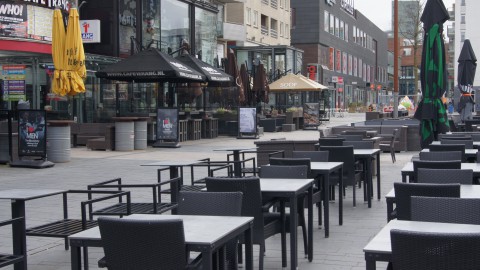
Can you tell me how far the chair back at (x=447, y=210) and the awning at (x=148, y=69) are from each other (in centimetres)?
1812

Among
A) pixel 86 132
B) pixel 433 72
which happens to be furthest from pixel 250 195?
pixel 86 132

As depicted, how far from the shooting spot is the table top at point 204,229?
15.6 ft

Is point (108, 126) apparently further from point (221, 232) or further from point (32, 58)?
point (221, 232)

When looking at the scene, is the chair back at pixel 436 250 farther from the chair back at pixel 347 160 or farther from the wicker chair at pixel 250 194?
the chair back at pixel 347 160

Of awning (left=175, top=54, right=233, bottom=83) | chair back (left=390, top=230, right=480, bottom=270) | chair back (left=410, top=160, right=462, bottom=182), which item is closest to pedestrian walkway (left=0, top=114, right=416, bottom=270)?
chair back (left=410, top=160, right=462, bottom=182)

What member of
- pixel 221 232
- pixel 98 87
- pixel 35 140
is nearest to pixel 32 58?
pixel 98 87

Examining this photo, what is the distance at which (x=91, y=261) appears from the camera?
7754 mm

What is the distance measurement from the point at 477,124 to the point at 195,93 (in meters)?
11.3

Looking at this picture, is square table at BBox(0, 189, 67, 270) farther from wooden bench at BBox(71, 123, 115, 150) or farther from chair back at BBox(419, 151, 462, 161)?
wooden bench at BBox(71, 123, 115, 150)

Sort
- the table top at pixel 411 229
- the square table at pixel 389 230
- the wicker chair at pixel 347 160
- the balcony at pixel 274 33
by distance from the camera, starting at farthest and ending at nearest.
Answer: the balcony at pixel 274 33
the wicker chair at pixel 347 160
the table top at pixel 411 229
the square table at pixel 389 230

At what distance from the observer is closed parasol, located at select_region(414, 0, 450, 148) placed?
45.3 ft

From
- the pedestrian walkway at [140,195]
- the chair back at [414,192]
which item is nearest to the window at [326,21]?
the pedestrian walkway at [140,195]

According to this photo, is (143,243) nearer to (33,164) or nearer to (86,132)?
(33,164)

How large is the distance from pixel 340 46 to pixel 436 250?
89.1m
